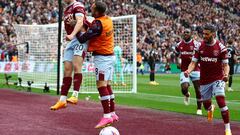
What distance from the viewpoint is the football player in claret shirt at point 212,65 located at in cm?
1168

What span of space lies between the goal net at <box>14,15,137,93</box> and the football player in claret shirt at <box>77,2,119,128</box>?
12238 millimetres

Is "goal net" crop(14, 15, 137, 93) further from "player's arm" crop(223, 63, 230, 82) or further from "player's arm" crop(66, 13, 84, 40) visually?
"player's arm" crop(66, 13, 84, 40)

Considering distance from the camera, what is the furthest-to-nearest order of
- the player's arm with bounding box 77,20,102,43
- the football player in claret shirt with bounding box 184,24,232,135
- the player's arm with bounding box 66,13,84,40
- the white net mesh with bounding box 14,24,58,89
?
the white net mesh with bounding box 14,24,58,89 → the football player in claret shirt with bounding box 184,24,232,135 → the player's arm with bounding box 66,13,84,40 → the player's arm with bounding box 77,20,102,43

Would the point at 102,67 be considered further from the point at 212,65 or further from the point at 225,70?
the point at 225,70

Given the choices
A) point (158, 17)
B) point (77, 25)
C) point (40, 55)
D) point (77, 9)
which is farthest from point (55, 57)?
point (158, 17)

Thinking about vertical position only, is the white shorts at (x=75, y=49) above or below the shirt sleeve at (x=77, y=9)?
below

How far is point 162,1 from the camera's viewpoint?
6112cm

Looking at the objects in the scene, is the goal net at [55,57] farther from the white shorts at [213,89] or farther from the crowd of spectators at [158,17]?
the white shorts at [213,89]

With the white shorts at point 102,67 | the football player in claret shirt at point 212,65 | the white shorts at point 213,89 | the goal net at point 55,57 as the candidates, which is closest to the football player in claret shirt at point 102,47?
the white shorts at point 102,67

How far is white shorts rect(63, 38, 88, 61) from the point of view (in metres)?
11.5

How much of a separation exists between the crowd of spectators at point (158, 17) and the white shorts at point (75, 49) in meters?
26.3

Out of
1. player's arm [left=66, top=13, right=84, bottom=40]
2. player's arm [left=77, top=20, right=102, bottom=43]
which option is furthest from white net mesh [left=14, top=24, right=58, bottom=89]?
player's arm [left=77, top=20, right=102, bottom=43]

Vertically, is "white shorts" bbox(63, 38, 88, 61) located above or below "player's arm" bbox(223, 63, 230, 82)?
above

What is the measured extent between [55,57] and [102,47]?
54.2 feet
